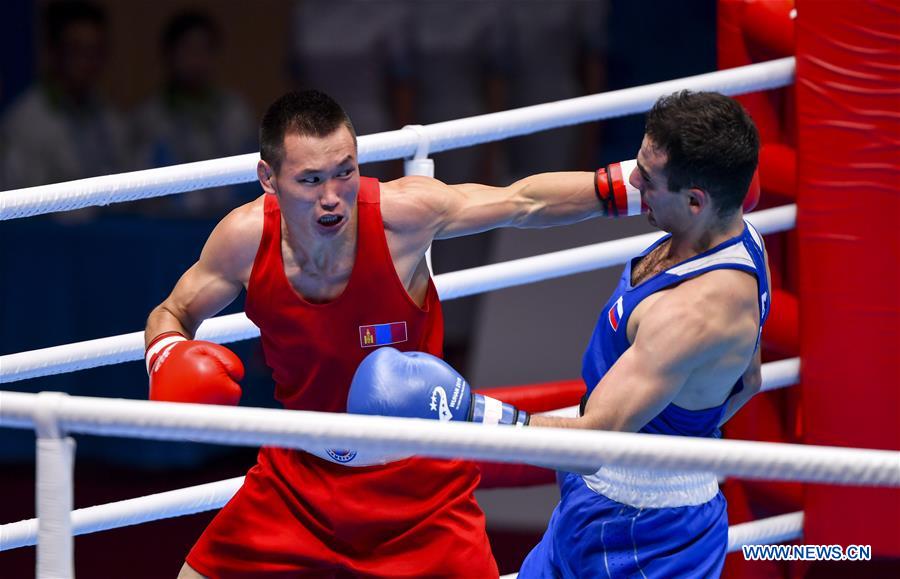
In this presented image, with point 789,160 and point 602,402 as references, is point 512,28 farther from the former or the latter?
point 602,402

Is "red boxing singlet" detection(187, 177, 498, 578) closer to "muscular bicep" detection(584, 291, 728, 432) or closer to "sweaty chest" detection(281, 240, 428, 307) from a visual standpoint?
"sweaty chest" detection(281, 240, 428, 307)

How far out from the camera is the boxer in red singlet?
2.20 meters

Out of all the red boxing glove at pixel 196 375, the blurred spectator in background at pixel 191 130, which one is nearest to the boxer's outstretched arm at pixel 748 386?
the red boxing glove at pixel 196 375

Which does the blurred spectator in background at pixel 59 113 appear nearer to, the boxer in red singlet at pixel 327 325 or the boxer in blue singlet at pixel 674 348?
the boxer in red singlet at pixel 327 325

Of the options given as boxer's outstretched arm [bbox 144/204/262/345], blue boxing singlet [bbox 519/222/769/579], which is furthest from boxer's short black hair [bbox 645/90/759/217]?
boxer's outstretched arm [bbox 144/204/262/345]

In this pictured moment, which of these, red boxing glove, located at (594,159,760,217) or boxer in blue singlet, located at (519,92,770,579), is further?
red boxing glove, located at (594,159,760,217)

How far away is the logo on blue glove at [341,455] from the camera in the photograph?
7.21 ft

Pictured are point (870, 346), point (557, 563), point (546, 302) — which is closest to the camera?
point (557, 563)

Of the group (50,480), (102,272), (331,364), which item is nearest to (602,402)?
(331,364)

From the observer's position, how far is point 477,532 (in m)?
2.26

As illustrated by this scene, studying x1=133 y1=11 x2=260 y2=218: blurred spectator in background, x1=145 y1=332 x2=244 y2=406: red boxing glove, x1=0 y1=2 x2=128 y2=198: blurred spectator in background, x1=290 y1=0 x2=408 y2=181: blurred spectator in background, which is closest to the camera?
x1=145 y1=332 x2=244 y2=406: red boxing glove

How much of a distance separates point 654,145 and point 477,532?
0.73 metres

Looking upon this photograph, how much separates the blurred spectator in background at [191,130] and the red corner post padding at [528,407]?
8.33 feet

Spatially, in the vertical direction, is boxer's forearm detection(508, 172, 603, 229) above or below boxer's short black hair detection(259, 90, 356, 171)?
below
